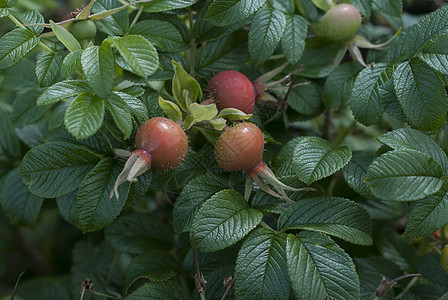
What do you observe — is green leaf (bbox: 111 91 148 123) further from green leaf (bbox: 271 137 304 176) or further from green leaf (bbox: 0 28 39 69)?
green leaf (bbox: 271 137 304 176)

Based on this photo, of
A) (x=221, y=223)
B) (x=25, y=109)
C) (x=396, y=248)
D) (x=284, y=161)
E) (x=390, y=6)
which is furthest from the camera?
(x=25, y=109)

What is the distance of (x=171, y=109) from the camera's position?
111cm

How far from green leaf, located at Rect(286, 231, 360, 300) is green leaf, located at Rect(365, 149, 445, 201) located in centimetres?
17

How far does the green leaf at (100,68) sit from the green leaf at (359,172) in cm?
67

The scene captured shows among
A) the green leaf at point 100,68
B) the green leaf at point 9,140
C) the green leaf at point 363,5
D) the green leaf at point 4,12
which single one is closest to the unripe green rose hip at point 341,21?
the green leaf at point 363,5

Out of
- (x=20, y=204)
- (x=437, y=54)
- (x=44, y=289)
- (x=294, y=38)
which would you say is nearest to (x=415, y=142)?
(x=437, y=54)

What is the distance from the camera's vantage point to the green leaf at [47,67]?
1103 mm

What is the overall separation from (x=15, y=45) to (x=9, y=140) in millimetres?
623

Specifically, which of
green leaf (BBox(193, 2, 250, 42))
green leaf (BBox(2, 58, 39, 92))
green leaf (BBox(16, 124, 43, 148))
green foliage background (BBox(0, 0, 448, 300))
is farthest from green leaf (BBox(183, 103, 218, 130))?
green leaf (BBox(2, 58, 39, 92))

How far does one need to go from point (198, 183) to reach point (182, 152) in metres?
0.14

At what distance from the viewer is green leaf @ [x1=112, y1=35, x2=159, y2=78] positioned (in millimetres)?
983

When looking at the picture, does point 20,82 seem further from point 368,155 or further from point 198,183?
point 368,155

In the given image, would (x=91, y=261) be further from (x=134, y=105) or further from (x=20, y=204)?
(x=134, y=105)

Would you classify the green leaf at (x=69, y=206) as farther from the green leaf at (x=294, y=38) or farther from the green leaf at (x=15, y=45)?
the green leaf at (x=294, y=38)
